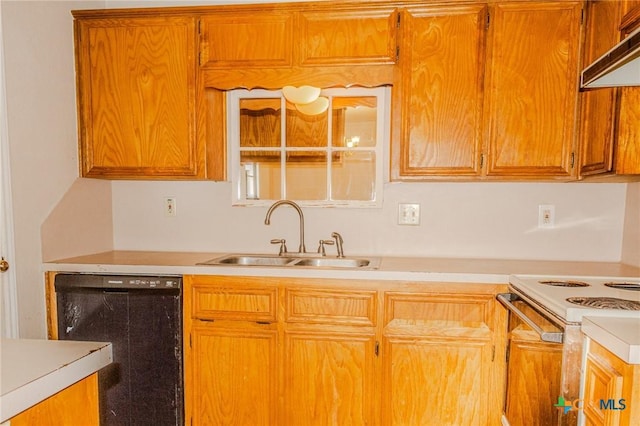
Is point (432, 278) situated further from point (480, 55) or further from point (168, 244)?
point (168, 244)

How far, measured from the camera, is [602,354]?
108 centimetres

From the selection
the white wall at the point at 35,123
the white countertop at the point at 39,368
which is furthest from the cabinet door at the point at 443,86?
the white wall at the point at 35,123

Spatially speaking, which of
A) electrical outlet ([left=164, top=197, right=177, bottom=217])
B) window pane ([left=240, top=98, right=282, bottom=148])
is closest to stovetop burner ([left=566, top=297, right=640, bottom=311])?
window pane ([left=240, top=98, right=282, bottom=148])

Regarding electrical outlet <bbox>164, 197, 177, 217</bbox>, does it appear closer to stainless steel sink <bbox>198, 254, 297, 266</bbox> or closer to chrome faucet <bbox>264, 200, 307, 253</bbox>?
stainless steel sink <bbox>198, 254, 297, 266</bbox>

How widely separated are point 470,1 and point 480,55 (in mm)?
252

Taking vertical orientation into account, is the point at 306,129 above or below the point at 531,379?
above

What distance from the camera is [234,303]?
1.83 metres

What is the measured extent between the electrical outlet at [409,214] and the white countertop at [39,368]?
166 cm

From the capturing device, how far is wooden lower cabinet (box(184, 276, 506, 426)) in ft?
5.65

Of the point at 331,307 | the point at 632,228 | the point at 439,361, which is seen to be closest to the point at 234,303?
the point at 331,307

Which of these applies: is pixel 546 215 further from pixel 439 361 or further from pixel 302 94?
pixel 302 94

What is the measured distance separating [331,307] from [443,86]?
1178 millimetres

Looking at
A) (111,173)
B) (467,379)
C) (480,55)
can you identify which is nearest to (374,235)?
(467,379)

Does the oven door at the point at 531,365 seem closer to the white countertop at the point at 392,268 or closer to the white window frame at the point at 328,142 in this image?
the white countertop at the point at 392,268
